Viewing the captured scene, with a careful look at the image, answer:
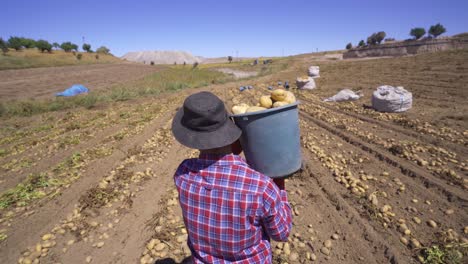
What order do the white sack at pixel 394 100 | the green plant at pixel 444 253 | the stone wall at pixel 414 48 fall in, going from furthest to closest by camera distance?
the stone wall at pixel 414 48 → the white sack at pixel 394 100 → the green plant at pixel 444 253

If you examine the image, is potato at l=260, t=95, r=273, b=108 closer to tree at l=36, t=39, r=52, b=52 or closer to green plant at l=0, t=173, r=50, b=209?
green plant at l=0, t=173, r=50, b=209

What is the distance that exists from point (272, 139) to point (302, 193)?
7.61 feet

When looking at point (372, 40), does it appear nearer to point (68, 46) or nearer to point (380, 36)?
point (380, 36)

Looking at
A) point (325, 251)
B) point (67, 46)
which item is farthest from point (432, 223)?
point (67, 46)

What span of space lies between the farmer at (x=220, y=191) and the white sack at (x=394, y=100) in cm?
742

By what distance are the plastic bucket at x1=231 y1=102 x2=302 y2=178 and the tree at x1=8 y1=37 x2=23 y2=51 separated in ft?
279

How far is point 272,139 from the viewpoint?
6.30 ft

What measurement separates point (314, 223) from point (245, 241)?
2.21 meters

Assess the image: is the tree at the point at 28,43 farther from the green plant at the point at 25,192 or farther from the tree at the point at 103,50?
the green plant at the point at 25,192

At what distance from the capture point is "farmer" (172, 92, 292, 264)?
127 cm

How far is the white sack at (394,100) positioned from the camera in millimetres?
7168

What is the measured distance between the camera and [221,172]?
4.26 ft

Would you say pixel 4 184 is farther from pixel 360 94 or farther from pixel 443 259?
pixel 360 94

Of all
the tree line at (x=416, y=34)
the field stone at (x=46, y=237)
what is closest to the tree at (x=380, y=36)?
the tree line at (x=416, y=34)
